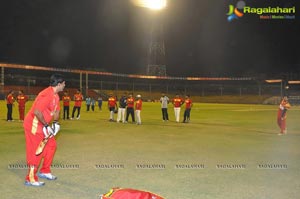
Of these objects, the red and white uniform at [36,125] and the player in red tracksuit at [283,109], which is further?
the player in red tracksuit at [283,109]

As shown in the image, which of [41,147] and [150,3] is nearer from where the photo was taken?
[41,147]

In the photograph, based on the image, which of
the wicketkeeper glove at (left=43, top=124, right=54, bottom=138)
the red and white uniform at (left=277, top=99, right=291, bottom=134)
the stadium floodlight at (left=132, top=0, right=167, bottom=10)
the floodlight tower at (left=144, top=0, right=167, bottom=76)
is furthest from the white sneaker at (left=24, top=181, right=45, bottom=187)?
the floodlight tower at (left=144, top=0, right=167, bottom=76)

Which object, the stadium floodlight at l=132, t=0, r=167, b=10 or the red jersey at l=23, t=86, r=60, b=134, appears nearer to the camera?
the red jersey at l=23, t=86, r=60, b=134

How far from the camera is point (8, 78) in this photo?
63.1 metres

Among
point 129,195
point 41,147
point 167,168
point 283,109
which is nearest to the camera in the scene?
point 129,195

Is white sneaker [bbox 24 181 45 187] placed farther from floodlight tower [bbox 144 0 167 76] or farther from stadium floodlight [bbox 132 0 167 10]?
floodlight tower [bbox 144 0 167 76]

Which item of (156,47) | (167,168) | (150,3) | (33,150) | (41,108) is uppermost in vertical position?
(150,3)

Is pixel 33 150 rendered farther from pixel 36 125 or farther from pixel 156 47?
pixel 156 47

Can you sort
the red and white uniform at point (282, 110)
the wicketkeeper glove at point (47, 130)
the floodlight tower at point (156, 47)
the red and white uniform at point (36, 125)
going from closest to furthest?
the wicketkeeper glove at point (47, 130) → the red and white uniform at point (36, 125) → the red and white uniform at point (282, 110) → the floodlight tower at point (156, 47)

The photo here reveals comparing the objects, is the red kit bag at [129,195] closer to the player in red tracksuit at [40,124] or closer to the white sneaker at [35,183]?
the player in red tracksuit at [40,124]

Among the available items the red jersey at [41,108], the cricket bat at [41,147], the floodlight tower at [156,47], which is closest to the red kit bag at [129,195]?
the cricket bat at [41,147]

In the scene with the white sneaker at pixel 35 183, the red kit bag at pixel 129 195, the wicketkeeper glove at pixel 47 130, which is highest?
the wicketkeeper glove at pixel 47 130

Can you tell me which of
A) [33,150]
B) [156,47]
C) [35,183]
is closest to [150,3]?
[156,47]

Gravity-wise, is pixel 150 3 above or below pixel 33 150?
above
